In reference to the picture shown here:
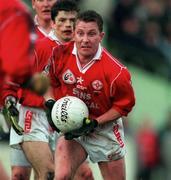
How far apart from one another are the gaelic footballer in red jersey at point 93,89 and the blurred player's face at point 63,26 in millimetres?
668

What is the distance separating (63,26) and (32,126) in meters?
1.07

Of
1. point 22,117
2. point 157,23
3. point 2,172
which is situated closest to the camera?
point 2,172

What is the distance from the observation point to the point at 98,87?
35.2 feet

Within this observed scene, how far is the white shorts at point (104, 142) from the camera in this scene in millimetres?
11023

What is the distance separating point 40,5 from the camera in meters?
12.2

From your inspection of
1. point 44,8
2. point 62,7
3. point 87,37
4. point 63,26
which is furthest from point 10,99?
point 44,8

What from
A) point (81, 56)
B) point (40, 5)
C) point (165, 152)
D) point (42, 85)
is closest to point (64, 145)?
point (81, 56)

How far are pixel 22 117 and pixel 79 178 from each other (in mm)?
925

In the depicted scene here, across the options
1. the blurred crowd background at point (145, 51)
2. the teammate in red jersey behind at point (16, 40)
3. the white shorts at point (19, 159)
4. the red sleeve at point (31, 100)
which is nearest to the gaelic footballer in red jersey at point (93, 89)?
the red sleeve at point (31, 100)

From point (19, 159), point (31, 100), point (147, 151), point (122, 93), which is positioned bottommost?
point (147, 151)

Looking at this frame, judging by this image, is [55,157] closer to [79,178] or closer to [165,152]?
[79,178]

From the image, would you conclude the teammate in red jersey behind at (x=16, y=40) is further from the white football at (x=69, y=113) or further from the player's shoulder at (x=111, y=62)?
the player's shoulder at (x=111, y=62)

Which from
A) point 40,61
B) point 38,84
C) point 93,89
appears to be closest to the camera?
point 38,84

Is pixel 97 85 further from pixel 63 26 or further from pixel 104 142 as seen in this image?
pixel 63 26
